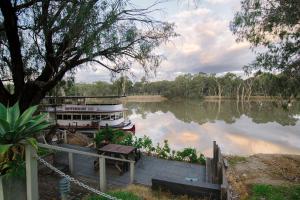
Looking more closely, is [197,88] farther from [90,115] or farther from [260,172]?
[260,172]

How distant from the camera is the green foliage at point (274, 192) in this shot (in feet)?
19.6

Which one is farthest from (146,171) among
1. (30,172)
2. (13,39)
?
(30,172)

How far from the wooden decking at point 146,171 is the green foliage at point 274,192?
1450 millimetres

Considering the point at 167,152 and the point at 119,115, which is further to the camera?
the point at 119,115

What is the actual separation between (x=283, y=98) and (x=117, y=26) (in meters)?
6.13

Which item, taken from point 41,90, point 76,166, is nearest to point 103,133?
point 76,166

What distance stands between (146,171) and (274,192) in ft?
11.8

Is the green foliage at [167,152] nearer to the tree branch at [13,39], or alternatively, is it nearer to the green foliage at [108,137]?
the green foliage at [108,137]

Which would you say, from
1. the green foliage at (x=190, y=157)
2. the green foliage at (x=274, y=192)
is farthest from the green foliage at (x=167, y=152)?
the green foliage at (x=274, y=192)

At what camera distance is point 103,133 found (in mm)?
11062

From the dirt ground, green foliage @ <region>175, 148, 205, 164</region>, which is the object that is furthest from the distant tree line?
the dirt ground

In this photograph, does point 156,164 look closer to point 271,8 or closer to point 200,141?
point 271,8

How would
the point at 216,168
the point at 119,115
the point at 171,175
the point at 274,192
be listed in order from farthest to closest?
the point at 119,115, the point at 171,175, the point at 216,168, the point at 274,192

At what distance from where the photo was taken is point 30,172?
303cm
